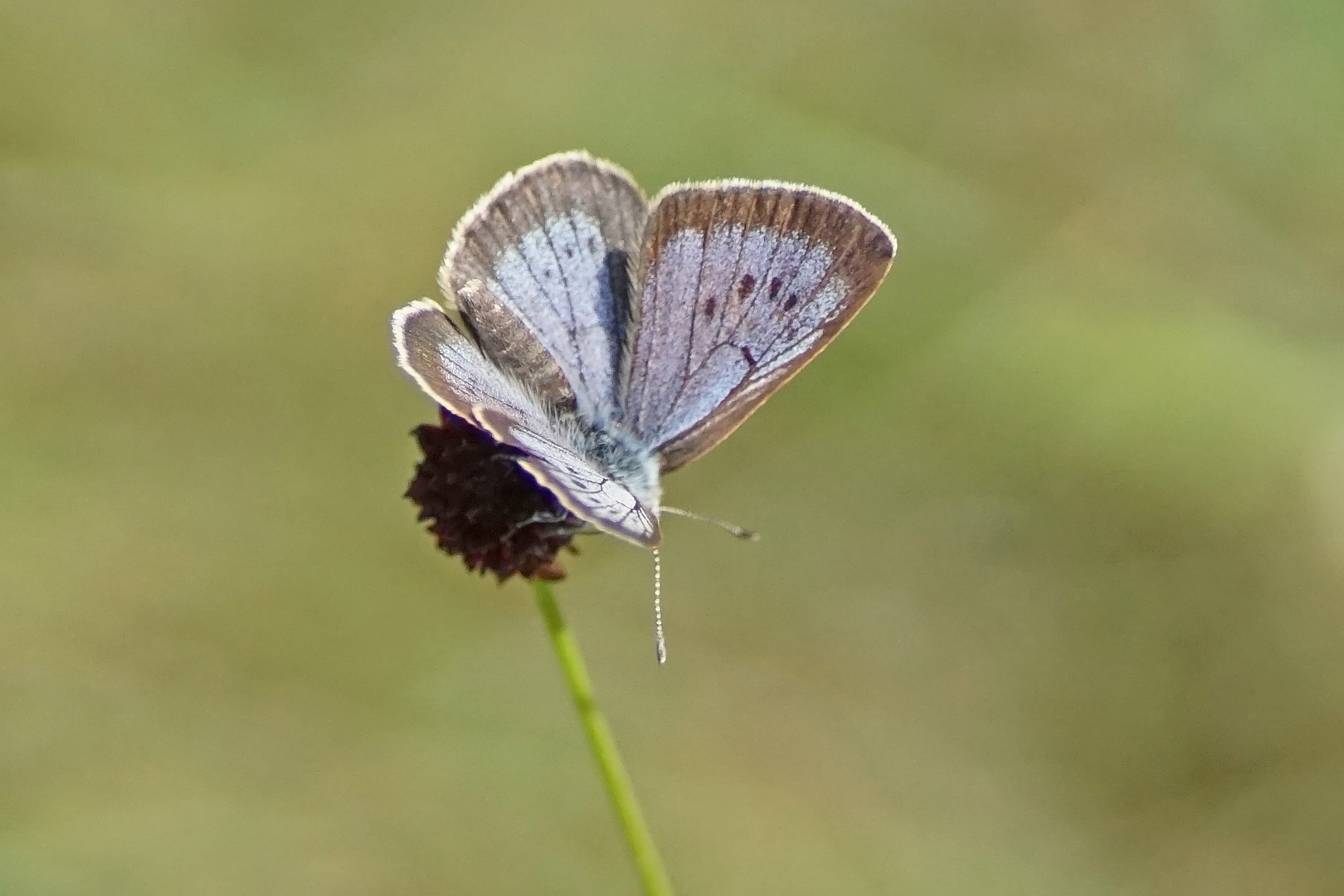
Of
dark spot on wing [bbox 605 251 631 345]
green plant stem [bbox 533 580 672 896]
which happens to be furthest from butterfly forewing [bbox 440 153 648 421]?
green plant stem [bbox 533 580 672 896]

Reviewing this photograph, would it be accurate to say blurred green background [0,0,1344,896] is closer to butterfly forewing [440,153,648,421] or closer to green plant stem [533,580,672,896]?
butterfly forewing [440,153,648,421]

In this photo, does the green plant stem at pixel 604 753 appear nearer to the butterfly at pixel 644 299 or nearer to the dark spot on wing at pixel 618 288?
the butterfly at pixel 644 299

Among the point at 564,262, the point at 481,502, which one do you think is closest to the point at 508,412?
the point at 481,502

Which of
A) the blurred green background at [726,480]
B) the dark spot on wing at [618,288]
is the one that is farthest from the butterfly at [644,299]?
the blurred green background at [726,480]

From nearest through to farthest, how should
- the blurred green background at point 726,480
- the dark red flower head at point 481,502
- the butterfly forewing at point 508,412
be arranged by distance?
1. the butterfly forewing at point 508,412
2. the dark red flower head at point 481,502
3. the blurred green background at point 726,480

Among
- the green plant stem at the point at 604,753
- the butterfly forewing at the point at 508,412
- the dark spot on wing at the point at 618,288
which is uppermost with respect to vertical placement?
the dark spot on wing at the point at 618,288

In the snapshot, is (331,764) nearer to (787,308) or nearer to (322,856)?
(322,856)

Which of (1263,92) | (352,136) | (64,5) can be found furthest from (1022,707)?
(64,5)
